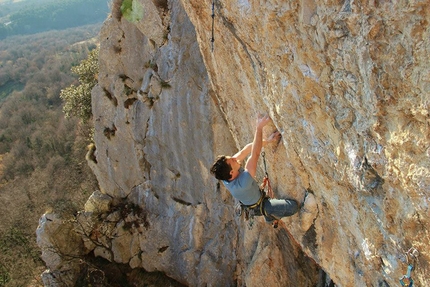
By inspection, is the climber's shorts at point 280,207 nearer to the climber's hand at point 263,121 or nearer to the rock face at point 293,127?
the rock face at point 293,127

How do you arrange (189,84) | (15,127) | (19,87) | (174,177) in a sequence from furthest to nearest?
(19,87) → (15,127) → (174,177) → (189,84)

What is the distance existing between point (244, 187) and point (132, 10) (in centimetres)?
917

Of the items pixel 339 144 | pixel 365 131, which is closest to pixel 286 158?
pixel 339 144

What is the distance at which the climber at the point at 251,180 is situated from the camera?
220 inches

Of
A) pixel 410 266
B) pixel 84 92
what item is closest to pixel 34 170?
pixel 84 92

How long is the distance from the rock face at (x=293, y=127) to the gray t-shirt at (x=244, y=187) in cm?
64

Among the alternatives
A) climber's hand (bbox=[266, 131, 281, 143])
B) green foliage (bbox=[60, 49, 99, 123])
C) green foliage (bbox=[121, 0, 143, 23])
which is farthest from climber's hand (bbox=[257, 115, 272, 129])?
green foliage (bbox=[60, 49, 99, 123])

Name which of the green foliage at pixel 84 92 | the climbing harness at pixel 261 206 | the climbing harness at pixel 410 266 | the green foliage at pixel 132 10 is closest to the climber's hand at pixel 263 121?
the climbing harness at pixel 261 206

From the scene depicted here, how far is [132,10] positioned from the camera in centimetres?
1250

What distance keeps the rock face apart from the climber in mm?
264

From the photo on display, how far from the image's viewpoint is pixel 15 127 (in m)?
43.9

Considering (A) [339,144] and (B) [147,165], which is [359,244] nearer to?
(A) [339,144]

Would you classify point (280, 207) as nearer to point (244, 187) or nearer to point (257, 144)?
point (244, 187)

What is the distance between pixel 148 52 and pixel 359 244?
10.1 metres
